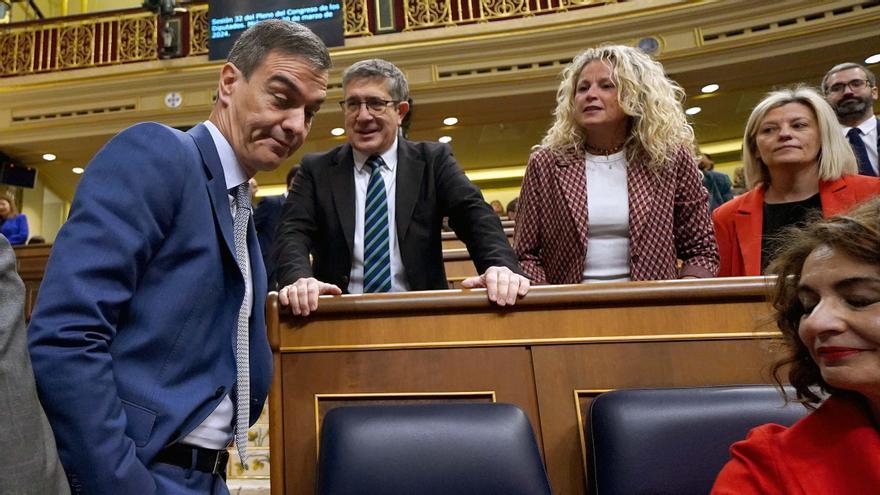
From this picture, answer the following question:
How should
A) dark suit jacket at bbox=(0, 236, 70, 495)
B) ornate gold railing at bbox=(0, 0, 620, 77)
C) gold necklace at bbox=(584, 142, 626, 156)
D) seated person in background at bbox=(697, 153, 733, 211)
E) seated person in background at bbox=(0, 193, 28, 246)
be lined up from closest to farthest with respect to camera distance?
dark suit jacket at bbox=(0, 236, 70, 495) → gold necklace at bbox=(584, 142, 626, 156) → seated person in background at bbox=(697, 153, 733, 211) → seated person in background at bbox=(0, 193, 28, 246) → ornate gold railing at bbox=(0, 0, 620, 77)

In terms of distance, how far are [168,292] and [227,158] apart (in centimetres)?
18

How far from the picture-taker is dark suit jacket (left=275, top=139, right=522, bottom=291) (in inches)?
47.3

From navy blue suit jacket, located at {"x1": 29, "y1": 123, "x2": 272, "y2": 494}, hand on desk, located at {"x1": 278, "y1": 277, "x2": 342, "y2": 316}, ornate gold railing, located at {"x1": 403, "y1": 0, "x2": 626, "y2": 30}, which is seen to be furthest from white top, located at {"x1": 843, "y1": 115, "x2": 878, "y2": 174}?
ornate gold railing, located at {"x1": 403, "y1": 0, "x2": 626, "y2": 30}

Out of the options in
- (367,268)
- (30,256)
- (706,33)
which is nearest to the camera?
(367,268)

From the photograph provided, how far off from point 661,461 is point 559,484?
209 millimetres

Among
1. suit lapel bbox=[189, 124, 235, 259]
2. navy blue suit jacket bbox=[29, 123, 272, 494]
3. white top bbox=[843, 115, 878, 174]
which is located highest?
white top bbox=[843, 115, 878, 174]

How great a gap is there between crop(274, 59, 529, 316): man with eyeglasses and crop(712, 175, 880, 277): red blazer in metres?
0.58

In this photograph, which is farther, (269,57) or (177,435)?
(269,57)

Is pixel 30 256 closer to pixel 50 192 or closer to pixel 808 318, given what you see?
pixel 50 192

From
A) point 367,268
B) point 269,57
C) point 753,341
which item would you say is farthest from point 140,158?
point 753,341

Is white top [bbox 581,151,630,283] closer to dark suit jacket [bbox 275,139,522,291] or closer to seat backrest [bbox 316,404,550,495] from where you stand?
dark suit jacket [bbox 275,139,522,291]

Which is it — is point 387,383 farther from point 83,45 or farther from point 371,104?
point 83,45

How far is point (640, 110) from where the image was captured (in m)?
1.27

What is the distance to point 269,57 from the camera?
69 cm
